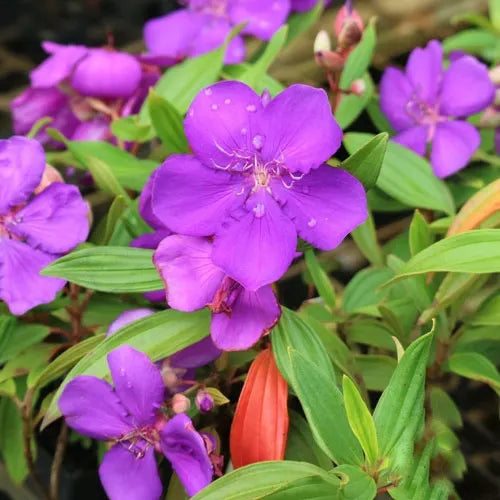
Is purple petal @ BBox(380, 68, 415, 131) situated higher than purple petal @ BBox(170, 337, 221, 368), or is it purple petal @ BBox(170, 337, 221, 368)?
purple petal @ BBox(380, 68, 415, 131)


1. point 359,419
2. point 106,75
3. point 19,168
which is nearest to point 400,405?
point 359,419

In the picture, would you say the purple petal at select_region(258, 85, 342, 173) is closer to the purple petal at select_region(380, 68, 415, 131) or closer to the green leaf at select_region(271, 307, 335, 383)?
the green leaf at select_region(271, 307, 335, 383)

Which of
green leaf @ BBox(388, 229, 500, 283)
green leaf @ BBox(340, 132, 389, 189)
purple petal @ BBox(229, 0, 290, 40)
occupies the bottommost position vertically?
purple petal @ BBox(229, 0, 290, 40)

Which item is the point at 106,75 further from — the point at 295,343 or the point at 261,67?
the point at 295,343

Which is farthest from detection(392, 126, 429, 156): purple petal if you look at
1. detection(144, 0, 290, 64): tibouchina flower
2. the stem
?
the stem

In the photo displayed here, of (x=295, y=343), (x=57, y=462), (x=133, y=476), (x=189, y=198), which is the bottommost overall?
(x=57, y=462)

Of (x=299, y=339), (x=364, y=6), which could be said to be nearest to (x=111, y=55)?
(x=299, y=339)

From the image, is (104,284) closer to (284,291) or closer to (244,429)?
(244,429)
